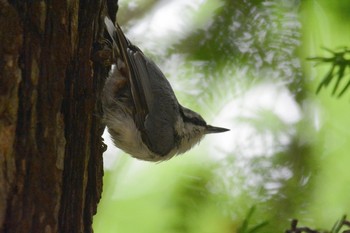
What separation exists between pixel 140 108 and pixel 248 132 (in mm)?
583

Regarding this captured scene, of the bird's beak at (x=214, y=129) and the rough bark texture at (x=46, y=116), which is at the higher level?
the bird's beak at (x=214, y=129)

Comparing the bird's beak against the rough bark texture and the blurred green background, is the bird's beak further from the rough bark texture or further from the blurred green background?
the rough bark texture

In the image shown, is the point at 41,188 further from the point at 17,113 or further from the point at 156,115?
the point at 156,115

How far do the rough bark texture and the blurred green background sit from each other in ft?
3.51

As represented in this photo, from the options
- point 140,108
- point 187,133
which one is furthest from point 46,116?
point 187,133

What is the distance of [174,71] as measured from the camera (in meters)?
2.92

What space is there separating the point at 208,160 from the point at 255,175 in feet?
0.77

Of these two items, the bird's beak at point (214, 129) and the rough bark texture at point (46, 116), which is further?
the bird's beak at point (214, 129)

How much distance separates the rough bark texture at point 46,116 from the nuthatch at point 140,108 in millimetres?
752

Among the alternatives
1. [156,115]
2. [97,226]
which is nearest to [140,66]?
[156,115]

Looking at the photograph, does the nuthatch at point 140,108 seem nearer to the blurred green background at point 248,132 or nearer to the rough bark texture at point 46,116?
the blurred green background at point 248,132

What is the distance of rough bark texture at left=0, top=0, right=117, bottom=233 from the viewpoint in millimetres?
1396

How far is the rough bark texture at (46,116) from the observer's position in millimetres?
1396

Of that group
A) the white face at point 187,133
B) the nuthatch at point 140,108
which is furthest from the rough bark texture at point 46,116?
the white face at point 187,133
